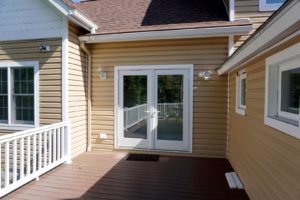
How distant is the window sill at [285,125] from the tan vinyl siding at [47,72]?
13.5 feet

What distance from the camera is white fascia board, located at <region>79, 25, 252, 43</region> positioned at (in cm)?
495

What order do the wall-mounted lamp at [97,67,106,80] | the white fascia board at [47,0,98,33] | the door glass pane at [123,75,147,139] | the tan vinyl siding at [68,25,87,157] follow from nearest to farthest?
the white fascia board at [47,0,98,33] < the tan vinyl siding at [68,25,87,157] < the door glass pane at [123,75,147,139] < the wall-mounted lamp at [97,67,106,80]

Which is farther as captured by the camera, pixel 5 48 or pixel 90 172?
pixel 5 48

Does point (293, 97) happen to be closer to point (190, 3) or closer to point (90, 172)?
point (90, 172)

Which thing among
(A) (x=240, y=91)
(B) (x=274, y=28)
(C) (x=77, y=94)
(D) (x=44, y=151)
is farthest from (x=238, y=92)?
(D) (x=44, y=151)

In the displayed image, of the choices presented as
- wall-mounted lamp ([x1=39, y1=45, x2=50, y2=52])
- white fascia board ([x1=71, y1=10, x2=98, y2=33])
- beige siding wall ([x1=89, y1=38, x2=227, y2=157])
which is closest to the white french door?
beige siding wall ([x1=89, y1=38, x2=227, y2=157])

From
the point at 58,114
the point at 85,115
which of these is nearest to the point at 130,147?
the point at 85,115

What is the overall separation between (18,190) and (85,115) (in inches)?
96.0

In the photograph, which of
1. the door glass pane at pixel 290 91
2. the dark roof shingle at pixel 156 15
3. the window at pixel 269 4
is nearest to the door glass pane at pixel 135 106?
the dark roof shingle at pixel 156 15

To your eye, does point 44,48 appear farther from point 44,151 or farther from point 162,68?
point 162,68

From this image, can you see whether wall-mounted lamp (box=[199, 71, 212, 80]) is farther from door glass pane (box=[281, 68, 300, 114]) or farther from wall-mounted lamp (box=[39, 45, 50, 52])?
wall-mounted lamp (box=[39, 45, 50, 52])

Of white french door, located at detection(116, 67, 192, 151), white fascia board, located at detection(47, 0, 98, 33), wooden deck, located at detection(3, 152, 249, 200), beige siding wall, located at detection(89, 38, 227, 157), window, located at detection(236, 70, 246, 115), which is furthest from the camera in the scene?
white french door, located at detection(116, 67, 192, 151)

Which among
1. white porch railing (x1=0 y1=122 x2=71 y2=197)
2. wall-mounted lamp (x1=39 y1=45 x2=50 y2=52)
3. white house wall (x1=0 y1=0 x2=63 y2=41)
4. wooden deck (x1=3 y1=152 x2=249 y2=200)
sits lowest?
wooden deck (x1=3 y1=152 x2=249 y2=200)

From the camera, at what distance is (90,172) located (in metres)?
4.48
